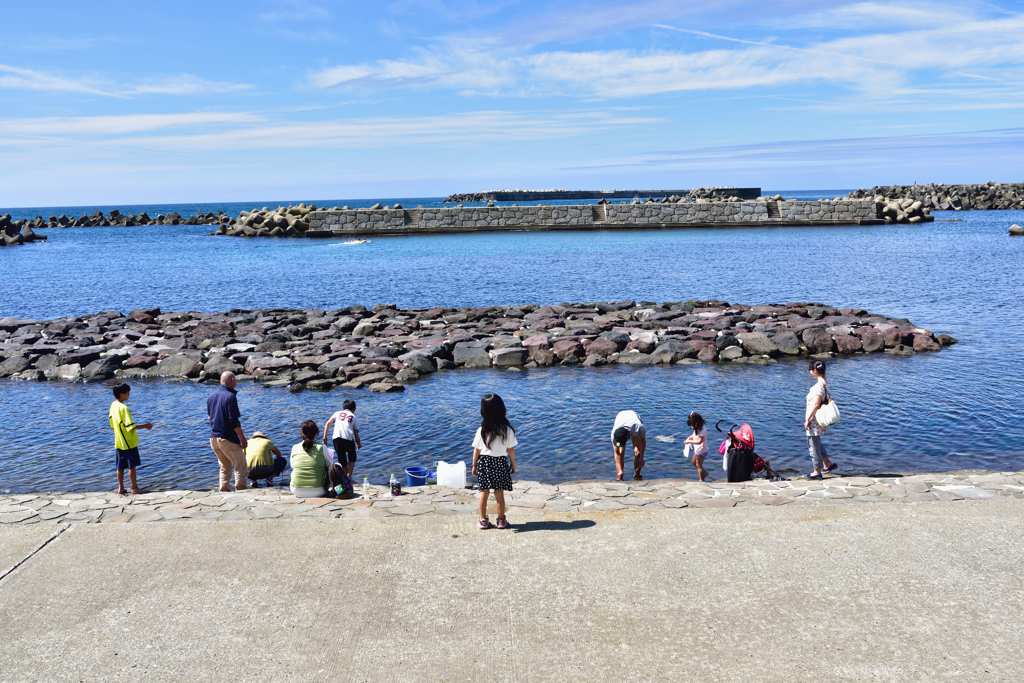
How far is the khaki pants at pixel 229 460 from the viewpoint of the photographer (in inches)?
458

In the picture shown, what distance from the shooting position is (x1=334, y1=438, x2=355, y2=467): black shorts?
39.1 feet

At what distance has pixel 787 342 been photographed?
22.1 m

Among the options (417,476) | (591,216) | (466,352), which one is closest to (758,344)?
(466,352)

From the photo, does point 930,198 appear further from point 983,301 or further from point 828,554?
point 828,554

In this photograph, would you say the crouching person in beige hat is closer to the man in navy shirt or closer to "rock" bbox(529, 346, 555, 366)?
the man in navy shirt

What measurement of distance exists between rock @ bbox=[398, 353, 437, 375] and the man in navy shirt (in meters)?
8.97

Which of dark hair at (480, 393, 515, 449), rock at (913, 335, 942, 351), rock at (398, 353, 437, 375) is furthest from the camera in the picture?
rock at (913, 335, 942, 351)

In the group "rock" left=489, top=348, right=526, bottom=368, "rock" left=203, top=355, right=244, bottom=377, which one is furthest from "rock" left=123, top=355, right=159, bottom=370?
"rock" left=489, top=348, right=526, bottom=368

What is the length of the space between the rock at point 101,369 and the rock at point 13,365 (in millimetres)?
2006

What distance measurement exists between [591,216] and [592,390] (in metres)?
57.1

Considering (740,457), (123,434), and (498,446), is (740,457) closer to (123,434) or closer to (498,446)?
(498,446)

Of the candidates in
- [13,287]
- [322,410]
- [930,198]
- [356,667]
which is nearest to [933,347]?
[322,410]

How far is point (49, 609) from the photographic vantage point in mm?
7176

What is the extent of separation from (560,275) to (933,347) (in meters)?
22.6
